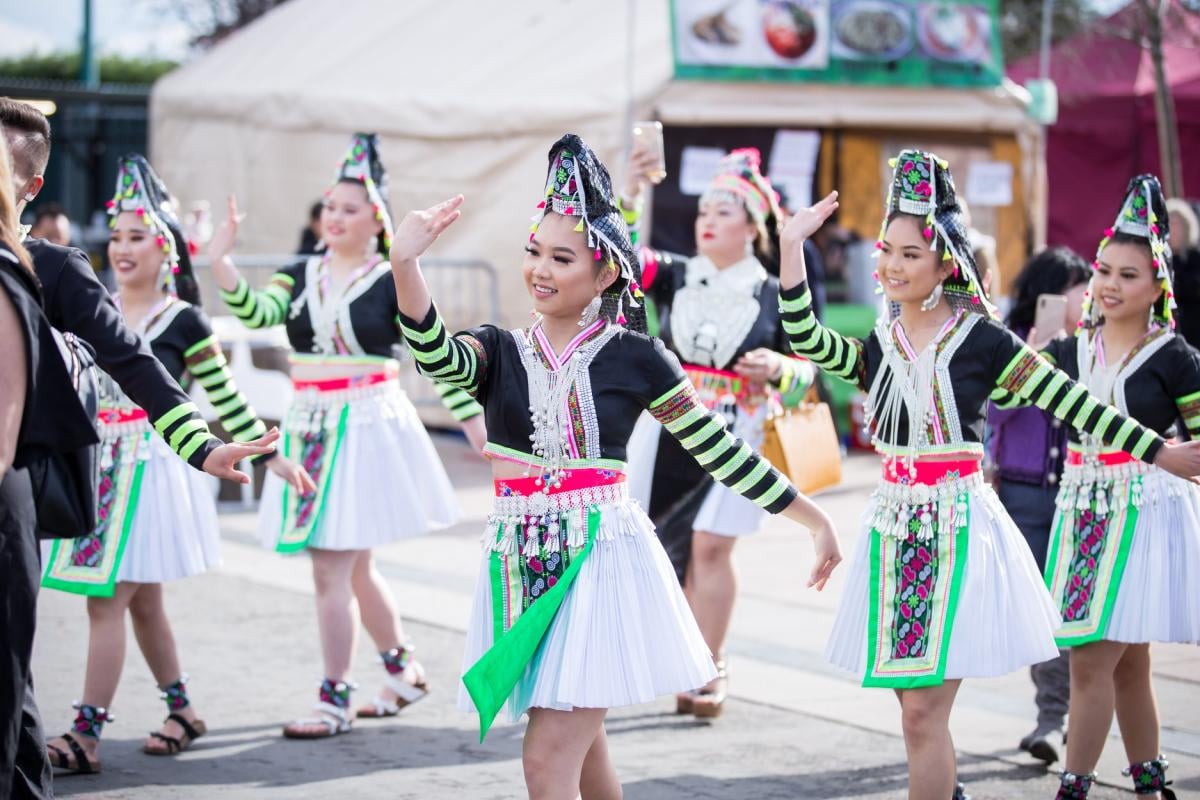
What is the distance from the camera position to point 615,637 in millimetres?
4316

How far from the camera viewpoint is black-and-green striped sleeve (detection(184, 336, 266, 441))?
5875 millimetres

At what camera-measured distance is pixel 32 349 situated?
11.9 feet

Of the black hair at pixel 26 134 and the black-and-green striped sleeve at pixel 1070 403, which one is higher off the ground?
the black hair at pixel 26 134

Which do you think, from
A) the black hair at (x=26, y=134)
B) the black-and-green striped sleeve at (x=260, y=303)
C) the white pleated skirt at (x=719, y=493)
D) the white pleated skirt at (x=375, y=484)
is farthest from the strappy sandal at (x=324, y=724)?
the black hair at (x=26, y=134)

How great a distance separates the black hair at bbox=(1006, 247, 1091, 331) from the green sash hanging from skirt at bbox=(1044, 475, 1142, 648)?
1.39m

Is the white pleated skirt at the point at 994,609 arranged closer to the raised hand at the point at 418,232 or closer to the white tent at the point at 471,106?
the raised hand at the point at 418,232

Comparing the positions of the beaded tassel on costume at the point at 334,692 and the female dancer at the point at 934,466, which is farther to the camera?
the beaded tassel on costume at the point at 334,692

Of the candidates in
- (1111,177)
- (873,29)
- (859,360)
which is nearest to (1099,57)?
(1111,177)

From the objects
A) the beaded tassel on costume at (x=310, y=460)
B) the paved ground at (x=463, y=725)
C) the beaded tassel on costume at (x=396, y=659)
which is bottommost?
the paved ground at (x=463, y=725)

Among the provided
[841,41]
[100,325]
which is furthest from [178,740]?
[841,41]

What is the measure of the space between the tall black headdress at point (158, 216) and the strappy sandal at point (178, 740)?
5.11 feet

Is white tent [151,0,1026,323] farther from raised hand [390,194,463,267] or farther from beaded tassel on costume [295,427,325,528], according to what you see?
raised hand [390,194,463,267]

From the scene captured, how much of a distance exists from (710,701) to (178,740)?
203 cm

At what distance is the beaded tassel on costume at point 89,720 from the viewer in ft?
19.2
